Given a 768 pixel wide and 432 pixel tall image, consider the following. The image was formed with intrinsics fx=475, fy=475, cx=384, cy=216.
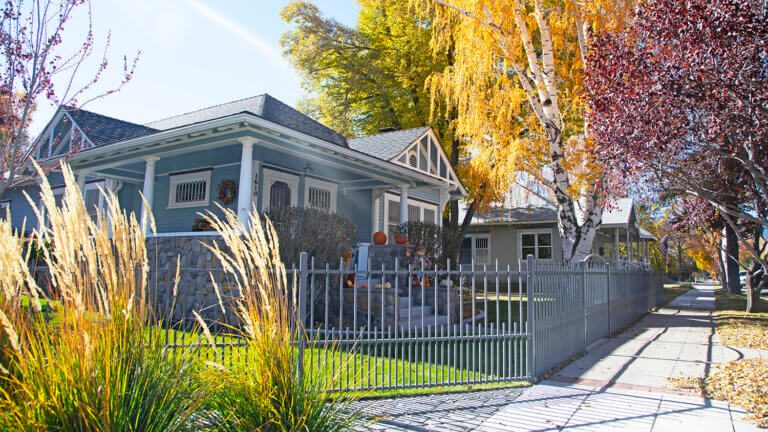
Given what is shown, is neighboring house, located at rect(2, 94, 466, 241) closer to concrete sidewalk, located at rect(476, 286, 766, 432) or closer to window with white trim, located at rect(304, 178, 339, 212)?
window with white trim, located at rect(304, 178, 339, 212)

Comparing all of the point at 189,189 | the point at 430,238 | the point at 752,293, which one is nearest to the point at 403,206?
the point at 430,238

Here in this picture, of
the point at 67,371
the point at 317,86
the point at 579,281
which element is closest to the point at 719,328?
the point at 579,281

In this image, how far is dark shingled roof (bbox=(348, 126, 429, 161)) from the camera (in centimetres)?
1458

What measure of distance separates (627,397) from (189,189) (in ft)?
35.3

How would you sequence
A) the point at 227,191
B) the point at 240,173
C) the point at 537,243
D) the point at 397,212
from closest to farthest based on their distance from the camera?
the point at 240,173 → the point at 227,191 → the point at 397,212 → the point at 537,243

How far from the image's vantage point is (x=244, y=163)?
9109 millimetres

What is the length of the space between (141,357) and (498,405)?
3.60 metres

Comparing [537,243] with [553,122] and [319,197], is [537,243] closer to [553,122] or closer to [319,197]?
[553,122]

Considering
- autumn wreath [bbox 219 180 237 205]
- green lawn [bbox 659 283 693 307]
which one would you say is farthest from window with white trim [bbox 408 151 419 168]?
green lawn [bbox 659 283 693 307]

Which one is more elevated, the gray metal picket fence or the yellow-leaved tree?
the yellow-leaved tree

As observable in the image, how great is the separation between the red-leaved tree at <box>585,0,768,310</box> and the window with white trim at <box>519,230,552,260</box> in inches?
574

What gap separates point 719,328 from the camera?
11047 mm

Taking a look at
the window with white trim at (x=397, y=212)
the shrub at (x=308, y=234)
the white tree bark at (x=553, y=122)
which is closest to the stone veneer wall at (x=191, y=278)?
the shrub at (x=308, y=234)

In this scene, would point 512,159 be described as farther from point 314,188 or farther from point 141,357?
point 141,357
